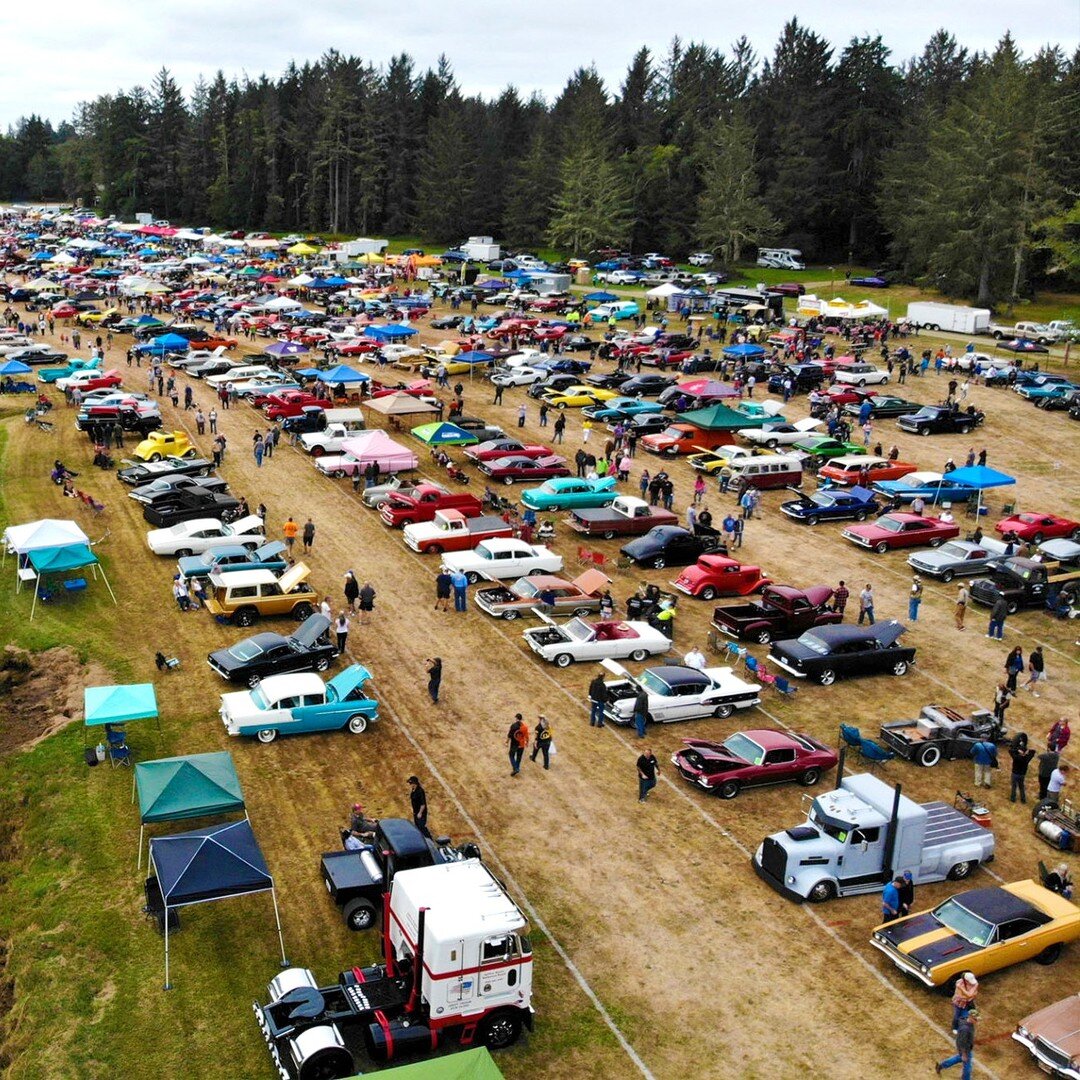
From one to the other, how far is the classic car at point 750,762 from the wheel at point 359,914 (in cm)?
770

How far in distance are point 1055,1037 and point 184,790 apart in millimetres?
14378

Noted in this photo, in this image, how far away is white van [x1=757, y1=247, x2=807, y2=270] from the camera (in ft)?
363

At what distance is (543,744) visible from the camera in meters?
23.2

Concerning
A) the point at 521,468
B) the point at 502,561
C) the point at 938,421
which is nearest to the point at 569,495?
the point at 521,468

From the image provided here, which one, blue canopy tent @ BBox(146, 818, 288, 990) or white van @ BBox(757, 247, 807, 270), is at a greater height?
white van @ BBox(757, 247, 807, 270)

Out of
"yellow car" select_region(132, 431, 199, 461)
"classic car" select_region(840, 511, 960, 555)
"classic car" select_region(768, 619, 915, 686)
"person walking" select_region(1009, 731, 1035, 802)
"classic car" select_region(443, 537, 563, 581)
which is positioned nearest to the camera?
"person walking" select_region(1009, 731, 1035, 802)

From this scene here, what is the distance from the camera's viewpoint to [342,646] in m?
28.6

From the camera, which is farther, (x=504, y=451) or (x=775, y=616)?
(x=504, y=451)

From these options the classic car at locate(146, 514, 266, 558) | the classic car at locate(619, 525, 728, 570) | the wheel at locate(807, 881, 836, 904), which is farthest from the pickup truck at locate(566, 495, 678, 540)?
the wheel at locate(807, 881, 836, 904)

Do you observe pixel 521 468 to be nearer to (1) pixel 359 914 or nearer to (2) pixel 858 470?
(2) pixel 858 470

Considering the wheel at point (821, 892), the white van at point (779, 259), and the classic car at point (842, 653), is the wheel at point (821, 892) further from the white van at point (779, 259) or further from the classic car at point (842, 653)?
the white van at point (779, 259)

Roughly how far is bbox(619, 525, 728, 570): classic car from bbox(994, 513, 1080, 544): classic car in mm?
11003

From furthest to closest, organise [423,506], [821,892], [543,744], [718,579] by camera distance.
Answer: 1. [423,506]
2. [718,579]
3. [543,744]
4. [821,892]

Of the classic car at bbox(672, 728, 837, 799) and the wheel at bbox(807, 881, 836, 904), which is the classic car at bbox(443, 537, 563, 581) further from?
the wheel at bbox(807, 881, 836, 904)
